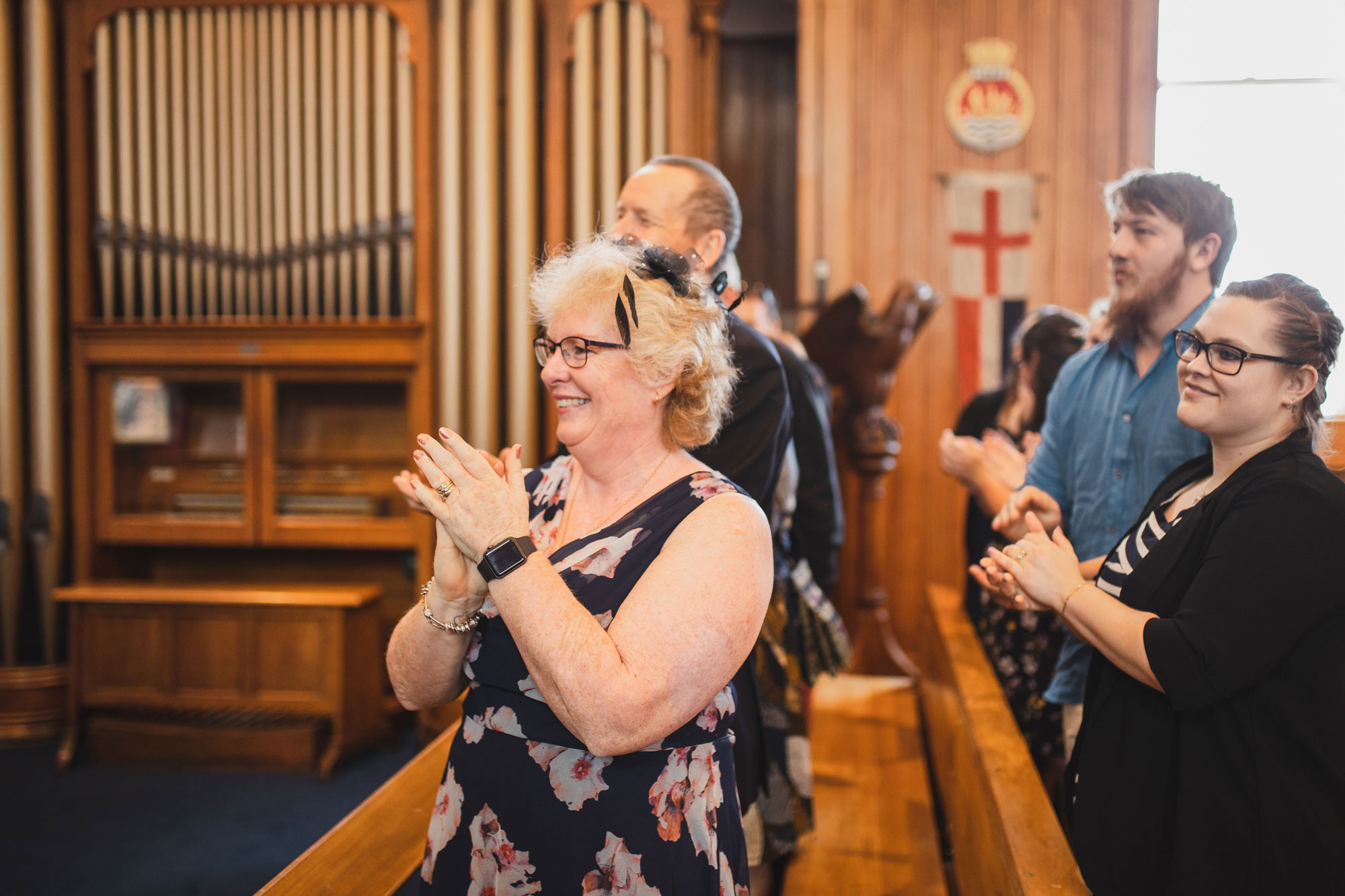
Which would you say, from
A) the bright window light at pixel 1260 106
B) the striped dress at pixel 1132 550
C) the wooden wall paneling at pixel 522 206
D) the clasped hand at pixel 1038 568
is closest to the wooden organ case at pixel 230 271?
the wooden wall paneling at pixel 522 206

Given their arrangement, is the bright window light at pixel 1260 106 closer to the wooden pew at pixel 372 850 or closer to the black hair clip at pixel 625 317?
the black hair clip at pixel 625 317

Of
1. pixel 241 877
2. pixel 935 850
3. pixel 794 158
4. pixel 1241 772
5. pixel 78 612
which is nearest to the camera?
pixel 1241 772

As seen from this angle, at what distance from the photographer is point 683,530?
4.20 ft

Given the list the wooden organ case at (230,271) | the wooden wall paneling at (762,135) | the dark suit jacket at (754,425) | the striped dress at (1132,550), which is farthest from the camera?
the wooden wall paneling at (762,135)

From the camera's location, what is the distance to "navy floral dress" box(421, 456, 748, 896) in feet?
4.14

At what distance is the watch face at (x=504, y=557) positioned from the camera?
1.17 metres

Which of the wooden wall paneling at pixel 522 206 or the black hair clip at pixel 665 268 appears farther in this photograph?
the wooden wall paneling at pixel 522 206

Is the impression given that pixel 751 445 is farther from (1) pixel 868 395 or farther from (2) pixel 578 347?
(1) pixel 868 395

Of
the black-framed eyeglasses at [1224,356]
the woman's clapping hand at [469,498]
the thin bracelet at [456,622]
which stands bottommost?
the thin bracelet at [456,622]

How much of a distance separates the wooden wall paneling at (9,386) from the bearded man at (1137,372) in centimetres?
434

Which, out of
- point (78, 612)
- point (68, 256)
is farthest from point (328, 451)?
point (68, 256)

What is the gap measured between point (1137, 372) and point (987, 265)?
9.49ft

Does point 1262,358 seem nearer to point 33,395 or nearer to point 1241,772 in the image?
point 1241,772

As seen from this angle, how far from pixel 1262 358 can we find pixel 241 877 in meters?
3.15
